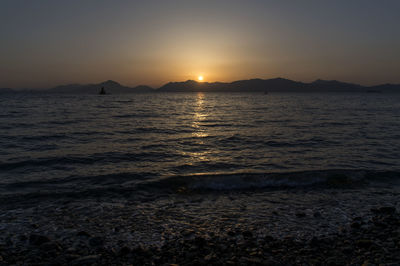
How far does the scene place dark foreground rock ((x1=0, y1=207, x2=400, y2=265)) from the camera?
556cm

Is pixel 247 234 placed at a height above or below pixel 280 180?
above

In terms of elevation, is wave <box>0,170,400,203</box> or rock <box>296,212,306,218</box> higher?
rock <box>296,212,306,218</box>

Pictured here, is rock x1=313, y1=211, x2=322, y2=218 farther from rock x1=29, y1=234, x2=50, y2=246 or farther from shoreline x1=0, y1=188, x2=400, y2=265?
rock x1=29, y1=234, x2=50, y2=246

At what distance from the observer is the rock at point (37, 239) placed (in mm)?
6288

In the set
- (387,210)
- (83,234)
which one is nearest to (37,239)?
(83,234)

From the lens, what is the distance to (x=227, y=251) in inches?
235

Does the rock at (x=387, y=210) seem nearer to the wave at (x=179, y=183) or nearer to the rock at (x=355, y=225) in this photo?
the rock at (x=355, y=225)

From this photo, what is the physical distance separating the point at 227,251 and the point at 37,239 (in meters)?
4.41

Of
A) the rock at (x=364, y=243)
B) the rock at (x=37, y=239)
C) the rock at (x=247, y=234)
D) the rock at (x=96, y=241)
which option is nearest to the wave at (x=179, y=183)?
the rock at (x=96, y=241)

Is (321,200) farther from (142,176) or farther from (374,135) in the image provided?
(374,135)

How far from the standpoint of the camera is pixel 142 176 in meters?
12.3

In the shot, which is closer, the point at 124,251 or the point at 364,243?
the point at 124,251

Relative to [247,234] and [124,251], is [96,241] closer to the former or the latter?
[124,251]

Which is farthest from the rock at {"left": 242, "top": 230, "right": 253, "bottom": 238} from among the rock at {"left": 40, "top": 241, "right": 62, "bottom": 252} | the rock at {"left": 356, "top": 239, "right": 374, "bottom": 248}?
the rock at {"left": 40, "top": 241, "right": 62, "bottom": 252}
